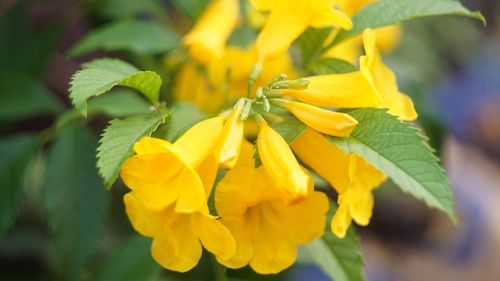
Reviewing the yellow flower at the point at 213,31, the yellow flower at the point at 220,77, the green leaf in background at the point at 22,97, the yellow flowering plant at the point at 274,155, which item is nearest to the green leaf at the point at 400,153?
the yellow flowering plant at the point at 274,155

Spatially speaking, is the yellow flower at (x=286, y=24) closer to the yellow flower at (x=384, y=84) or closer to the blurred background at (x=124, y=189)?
the yellow flower at (x=384, y=84)

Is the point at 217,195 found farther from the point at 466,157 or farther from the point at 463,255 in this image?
the point at 466,157

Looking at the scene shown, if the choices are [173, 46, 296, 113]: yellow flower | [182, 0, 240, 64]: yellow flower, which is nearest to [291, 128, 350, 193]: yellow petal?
[173, 46, 296, 113]: yellow flower

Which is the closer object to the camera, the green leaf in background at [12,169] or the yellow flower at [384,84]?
the yellow flower at [384,84]

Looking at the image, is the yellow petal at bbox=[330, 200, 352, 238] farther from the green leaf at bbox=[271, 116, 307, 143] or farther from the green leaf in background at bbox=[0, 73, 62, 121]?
the green leaf in background at bbox=[0, 73, 62, 121]

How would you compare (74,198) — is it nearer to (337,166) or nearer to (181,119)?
(181,119)

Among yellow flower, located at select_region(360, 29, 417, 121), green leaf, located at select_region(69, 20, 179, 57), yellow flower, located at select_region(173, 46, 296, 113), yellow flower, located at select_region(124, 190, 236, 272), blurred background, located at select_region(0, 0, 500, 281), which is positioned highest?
yellow flower, located at select_region(360, 29, 417, 121)
